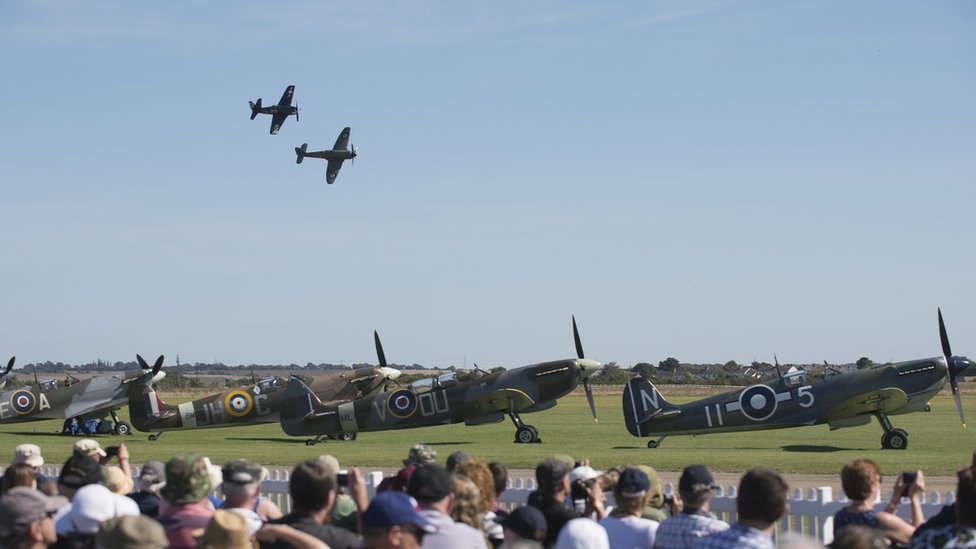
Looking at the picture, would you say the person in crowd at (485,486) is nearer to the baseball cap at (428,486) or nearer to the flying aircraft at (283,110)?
the baseball cap at (428,486)

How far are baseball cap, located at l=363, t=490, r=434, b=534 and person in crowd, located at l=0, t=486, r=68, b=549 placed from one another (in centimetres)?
202

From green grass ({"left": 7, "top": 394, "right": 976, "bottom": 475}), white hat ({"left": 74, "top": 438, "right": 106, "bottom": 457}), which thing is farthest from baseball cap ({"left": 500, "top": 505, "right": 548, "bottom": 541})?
green grass ({"left": 7, "top": 394, "right": 976, "bottom": 475})

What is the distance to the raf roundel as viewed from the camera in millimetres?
27094

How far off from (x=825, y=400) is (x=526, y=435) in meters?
7.74

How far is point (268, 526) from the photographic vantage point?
632 cm

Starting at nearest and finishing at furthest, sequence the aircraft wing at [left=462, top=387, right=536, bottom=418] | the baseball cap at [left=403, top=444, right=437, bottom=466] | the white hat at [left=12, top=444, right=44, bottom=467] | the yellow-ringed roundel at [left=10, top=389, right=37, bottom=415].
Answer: the baseball cap at [left=403, top=444, right=437, bottom=466]
the white hat at [left=12, top=444, right=44, bottom=467]
the aircraft wing at [left=462, top=387, right=536, bottom=418]
the yellow-ringed roundel at [left=10, top=389, right=37, bottom=415]

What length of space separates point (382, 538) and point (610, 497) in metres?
5.80

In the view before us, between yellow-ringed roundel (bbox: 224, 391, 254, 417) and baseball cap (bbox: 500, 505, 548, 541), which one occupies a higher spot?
yellow-ringed roundel (bbox: 224, 391, 254, 417)

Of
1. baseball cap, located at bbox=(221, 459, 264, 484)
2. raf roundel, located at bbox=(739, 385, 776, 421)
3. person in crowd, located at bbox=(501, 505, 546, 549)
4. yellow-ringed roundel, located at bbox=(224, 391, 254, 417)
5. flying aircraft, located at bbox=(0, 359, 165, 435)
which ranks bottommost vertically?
raf roundel, located at bbox=(739, 385, 776, 421)

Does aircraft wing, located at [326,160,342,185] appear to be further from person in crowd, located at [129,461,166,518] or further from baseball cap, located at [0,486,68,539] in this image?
baseball cap, located at [0,486,68,539]

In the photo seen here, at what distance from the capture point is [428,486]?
246 inches

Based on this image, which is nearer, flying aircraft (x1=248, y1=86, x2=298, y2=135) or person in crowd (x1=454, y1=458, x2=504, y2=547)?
person in crowd (x1=454, y1=458, x2=504, y2=547)

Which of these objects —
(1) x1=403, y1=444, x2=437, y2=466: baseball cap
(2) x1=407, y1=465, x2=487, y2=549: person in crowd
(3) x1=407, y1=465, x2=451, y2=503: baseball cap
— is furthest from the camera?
(1) x1=403, y1=444, x2=437, y2=466: baseball cap

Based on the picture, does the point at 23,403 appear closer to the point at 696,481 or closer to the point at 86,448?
the point at 86,448
